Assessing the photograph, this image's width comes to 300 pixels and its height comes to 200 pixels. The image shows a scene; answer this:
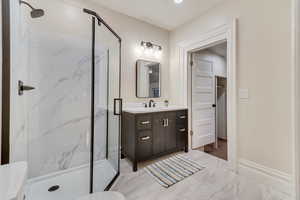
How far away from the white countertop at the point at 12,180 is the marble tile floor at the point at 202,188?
44.3 inches

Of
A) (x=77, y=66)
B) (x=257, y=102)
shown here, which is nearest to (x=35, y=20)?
(x=77, y=66)

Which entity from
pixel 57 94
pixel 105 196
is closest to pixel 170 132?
pixel 105 196

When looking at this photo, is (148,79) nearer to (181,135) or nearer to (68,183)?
(181,135)

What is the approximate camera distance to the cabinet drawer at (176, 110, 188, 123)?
2.46 meters

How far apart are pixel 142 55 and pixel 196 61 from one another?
117cm

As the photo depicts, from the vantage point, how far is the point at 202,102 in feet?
9.70

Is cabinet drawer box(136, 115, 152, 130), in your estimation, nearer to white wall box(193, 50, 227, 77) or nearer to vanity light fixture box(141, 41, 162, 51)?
vanity light fixture box(141, 41, 162, 51)

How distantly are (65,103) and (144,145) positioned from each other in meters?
1.28

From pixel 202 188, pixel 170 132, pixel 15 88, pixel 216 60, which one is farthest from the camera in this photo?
pixel 216 60

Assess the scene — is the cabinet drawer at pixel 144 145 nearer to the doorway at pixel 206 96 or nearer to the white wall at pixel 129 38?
the white wall at pixel 129 38

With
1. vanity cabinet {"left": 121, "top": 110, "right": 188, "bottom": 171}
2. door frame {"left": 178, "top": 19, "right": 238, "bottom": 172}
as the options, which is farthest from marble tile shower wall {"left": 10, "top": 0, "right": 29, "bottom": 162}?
door frame {"left": 178, "top": 19, "right": 238, "bottom": 172}

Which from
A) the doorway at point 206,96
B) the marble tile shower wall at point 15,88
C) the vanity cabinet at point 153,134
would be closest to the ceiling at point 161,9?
the doorway at point 206,96

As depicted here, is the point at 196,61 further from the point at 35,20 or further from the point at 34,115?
the point at 34,115

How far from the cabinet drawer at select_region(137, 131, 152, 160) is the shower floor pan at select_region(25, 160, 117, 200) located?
43cm
